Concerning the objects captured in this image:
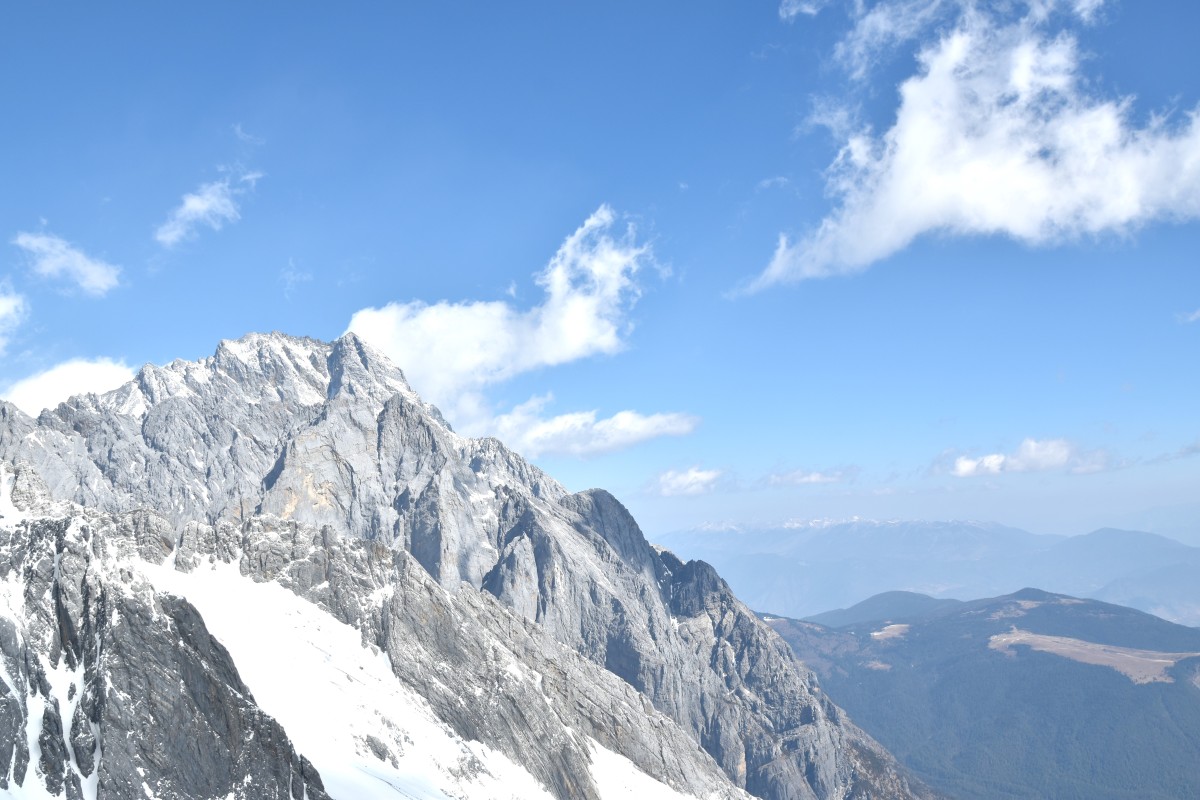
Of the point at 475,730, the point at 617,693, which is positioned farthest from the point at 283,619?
the point at 617,693

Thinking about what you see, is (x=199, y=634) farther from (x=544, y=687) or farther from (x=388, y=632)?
(x=544, y=687)

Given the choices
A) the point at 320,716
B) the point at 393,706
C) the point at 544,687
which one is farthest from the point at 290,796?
the point at 544,687

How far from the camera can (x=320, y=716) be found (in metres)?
110

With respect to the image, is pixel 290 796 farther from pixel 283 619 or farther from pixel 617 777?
pixel 617 777

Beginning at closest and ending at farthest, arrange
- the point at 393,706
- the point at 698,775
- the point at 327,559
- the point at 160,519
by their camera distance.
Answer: the point at 393,706 < the point at 160,519 < the point at 327,559 < the point at 698,775

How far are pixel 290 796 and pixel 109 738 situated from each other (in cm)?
1738

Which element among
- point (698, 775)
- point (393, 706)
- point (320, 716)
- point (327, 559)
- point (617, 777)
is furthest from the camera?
point (698, 775)

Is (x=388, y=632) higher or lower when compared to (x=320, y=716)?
higher

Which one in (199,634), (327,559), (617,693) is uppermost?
(327,559)

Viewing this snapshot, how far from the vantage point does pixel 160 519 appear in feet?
442

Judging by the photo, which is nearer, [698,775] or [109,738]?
[109,738]

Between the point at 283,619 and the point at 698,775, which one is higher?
the point at 283,619

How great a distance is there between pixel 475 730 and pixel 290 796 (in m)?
58.3

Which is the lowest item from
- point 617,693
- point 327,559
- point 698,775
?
point 698,775
